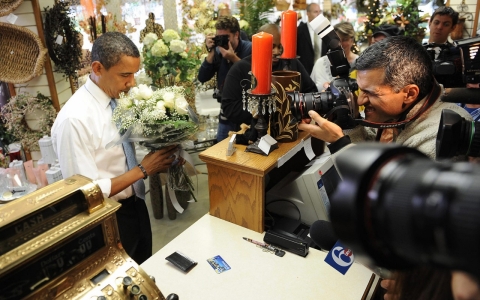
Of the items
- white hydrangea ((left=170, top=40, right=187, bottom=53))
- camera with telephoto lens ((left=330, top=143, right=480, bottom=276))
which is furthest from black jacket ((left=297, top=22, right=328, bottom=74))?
camera with telephoto lens ((left=330, top=143, right=480, bottom=276))

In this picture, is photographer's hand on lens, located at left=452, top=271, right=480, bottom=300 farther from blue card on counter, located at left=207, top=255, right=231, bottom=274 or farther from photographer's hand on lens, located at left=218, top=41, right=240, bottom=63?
photographer's hand on lens, located at left=218, top=41, right=240, bottom=63

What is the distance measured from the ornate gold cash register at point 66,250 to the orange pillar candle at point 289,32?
114 centimetres

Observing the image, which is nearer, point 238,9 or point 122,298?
point 122,298

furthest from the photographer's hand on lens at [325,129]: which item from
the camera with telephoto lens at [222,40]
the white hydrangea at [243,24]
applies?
the white hydrangea at [243,24]

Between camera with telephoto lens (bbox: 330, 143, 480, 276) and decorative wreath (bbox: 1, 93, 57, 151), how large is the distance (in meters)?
3.10

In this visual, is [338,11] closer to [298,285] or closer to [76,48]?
[76,48]

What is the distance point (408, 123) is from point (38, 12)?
287cm

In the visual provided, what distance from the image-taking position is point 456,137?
939 millimetres

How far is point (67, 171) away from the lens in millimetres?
1546

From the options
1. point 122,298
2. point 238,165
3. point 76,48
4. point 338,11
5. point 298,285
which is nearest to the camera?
point 122,298

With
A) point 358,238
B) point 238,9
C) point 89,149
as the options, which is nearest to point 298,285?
point 358,238

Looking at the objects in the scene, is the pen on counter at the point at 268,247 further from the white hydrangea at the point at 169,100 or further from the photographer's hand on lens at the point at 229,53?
the photographer's hand on lens at the point at 229,53

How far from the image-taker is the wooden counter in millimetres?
1498

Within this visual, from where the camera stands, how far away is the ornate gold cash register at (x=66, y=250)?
839 mm
